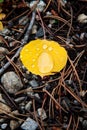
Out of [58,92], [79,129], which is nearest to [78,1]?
[58,92]

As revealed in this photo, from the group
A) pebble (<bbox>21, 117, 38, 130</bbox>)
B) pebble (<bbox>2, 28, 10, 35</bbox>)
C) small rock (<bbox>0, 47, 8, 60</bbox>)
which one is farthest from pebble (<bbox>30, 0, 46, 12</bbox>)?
pebble (<bbox>21, 117, 38, 130</bbox>)

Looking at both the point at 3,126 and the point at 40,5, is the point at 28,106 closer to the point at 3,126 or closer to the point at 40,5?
the point at 3,126

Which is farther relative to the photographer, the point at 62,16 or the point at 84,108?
the point at 62,16

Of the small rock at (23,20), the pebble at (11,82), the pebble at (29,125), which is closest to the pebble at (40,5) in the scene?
the small rock at (23,20)

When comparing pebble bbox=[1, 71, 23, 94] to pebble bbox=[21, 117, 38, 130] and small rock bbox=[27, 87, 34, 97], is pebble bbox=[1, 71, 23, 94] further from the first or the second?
pebble bbox=[21, 117, 38, 130]

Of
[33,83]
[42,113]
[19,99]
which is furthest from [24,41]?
[42,113]

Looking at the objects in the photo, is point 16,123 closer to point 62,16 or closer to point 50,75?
point 50,75
